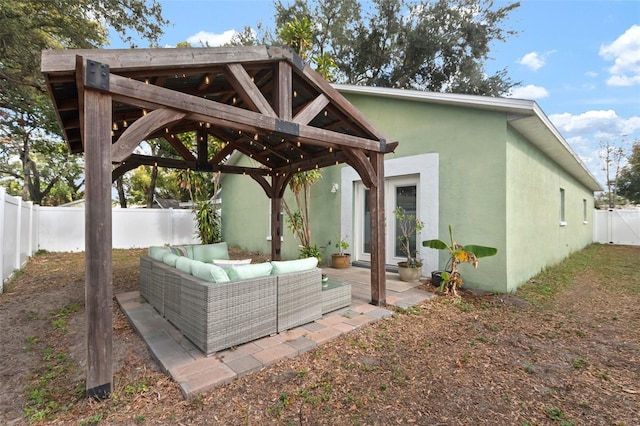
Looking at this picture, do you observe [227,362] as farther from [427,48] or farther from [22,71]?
[427,48]

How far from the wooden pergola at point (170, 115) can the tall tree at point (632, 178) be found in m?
28.7

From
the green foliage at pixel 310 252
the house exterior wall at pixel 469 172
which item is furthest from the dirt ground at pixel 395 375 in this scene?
the green foliage at pixel 310 252

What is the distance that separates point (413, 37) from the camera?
48.8ft

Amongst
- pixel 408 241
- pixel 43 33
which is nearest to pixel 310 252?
Answer: pixel 408 241

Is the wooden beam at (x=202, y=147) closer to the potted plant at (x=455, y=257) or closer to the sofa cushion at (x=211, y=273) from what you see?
the sofa cushion at (x=211, y=273)

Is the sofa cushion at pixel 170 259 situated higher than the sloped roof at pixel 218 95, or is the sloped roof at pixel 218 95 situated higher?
the sloped roof at pixel 218 95

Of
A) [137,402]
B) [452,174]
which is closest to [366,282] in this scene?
[452,174]

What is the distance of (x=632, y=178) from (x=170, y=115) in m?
33.8

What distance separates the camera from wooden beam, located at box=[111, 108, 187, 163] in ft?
8.45

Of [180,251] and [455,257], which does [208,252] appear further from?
[455,257]

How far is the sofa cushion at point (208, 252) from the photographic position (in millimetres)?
5986

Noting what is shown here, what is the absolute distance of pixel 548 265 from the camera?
26.7ft

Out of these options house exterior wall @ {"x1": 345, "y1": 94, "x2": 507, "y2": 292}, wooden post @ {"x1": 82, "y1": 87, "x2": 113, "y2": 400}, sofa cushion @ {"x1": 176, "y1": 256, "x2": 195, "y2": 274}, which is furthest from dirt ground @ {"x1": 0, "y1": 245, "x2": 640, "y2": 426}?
house exterior wall @ {"x1": 345, "y1": 94, "x2": 507, "y2": 292}

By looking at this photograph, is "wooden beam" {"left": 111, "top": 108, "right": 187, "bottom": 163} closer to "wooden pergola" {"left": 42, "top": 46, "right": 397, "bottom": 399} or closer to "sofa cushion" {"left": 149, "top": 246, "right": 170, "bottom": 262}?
"wooden pergola" {"left": 42, "top": 46, "right": 397, "bottom": 399}
